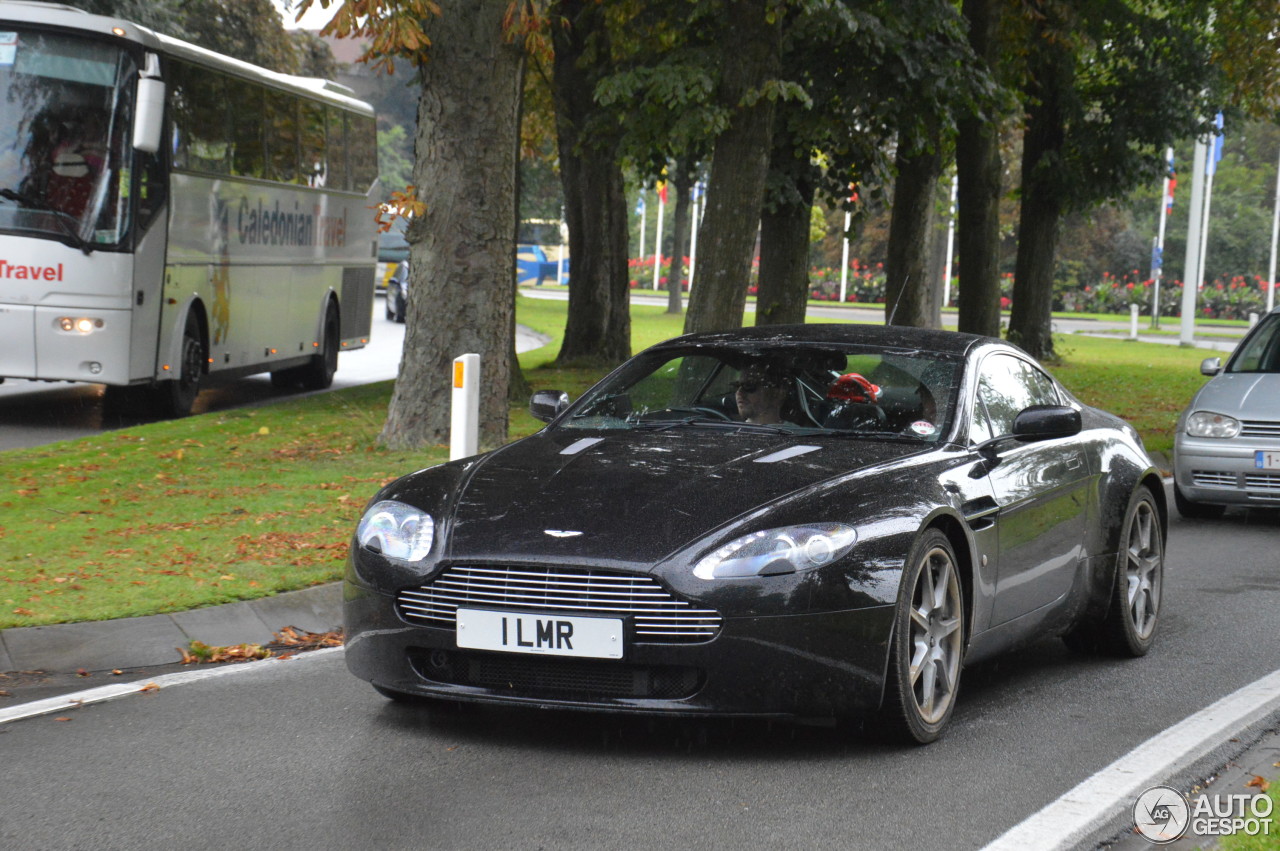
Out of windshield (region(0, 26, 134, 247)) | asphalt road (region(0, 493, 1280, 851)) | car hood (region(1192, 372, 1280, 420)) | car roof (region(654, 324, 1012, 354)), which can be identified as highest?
windshield (region(0, 26, 134, 247))

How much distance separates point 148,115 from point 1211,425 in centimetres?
961

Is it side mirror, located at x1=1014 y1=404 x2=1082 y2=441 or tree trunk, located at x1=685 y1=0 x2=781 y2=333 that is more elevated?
tree trunk, located at x1=685 y1=0 x2=781 y2=333

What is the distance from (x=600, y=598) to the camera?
16.9 feet

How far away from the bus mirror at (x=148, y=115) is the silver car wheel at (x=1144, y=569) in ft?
34.9

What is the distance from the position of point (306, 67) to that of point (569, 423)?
42686 mm

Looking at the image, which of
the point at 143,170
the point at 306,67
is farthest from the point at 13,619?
the point at 306,67

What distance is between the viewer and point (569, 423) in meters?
6.77

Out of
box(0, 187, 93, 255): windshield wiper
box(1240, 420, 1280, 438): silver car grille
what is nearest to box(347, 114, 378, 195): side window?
box(0, 187, 93, 255): windshield wiper

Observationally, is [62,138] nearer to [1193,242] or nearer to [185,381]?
[185,381]

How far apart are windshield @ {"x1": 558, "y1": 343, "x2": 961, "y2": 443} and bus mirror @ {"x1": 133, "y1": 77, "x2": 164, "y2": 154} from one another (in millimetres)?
9856

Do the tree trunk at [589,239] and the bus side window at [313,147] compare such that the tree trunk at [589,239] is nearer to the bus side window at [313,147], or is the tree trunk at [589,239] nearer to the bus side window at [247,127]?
the bus side window at [313,147]

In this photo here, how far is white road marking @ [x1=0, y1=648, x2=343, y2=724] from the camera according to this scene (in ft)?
19.6

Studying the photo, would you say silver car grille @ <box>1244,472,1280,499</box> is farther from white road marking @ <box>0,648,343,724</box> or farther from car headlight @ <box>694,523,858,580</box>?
car headlight @ <box>694,523,858,580</box>

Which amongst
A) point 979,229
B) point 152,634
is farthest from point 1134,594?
point 979,229
